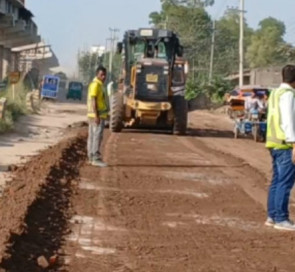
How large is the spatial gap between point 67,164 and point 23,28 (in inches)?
1721

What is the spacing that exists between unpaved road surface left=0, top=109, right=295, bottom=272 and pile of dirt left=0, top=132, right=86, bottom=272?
0.02 meters

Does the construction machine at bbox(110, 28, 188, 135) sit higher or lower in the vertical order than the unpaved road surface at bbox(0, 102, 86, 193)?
higher

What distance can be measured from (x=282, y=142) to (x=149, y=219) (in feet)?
6.14

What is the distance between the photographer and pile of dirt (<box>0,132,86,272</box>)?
25.8 ft

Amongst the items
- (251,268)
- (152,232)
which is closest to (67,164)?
(152,232)

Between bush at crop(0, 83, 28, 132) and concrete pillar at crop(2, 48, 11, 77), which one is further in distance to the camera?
concrete pillar at crop(2, 48, 11, 77)

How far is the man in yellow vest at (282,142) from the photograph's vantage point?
385 inches

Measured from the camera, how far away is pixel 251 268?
313 inches

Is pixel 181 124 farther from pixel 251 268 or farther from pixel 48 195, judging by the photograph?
pixel 251 268

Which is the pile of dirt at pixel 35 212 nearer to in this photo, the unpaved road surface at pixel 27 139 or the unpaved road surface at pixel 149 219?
the unpaved road surface at pixel 149 219

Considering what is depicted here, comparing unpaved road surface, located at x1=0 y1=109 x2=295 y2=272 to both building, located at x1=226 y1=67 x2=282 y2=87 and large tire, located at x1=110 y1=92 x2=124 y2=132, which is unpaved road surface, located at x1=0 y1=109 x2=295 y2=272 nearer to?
large tire, located at x1=110 y1=92 x2=124 y2=132

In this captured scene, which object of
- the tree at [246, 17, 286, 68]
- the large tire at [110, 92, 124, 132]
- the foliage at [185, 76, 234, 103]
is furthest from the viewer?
the tree at [246, 17, 286, 68]

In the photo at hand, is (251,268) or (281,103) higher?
(281,103)

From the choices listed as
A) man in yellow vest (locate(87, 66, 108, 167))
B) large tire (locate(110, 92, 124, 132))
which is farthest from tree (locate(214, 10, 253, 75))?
man in yellow vest (locate(87, 66, 108, 167))
